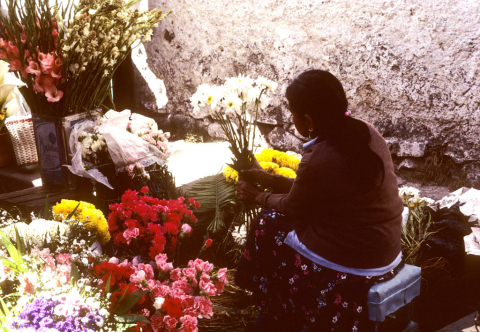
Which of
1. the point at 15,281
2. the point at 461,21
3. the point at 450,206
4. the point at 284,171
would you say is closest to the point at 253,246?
the point at 284,171

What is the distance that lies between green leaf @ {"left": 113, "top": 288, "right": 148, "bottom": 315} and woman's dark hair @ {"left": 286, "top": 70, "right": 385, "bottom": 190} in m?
1.05

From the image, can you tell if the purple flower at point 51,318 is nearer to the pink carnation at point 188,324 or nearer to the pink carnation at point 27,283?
the pink carnation at point 27,283

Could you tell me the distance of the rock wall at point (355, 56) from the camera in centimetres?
426

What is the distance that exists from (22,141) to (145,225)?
8.68 ft

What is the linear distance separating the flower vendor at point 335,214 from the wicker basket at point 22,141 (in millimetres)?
2718

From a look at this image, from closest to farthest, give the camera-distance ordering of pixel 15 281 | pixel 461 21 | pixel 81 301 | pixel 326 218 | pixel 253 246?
pixel 81 301
pixel 15 281
pixel 326 218
pixel 253 246
pixel 461 21

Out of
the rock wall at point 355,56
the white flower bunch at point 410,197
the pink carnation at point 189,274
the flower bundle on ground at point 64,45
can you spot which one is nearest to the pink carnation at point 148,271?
the pink carnation at point 189,274

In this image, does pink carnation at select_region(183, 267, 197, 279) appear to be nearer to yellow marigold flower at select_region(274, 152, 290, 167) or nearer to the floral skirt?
the floral skirt

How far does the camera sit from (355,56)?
15.8 ft

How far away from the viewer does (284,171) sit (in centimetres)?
304

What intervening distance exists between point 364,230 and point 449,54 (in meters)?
2.90

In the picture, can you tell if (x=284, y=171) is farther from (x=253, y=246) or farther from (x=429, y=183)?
(x=429, y=183)

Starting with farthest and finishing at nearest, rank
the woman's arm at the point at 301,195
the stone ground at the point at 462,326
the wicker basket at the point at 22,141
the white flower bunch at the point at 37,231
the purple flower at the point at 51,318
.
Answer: the wicker basket at the point at 22,141 → the stone ground at the point at 462,326 → the woman's arm at the point at 301,195 → the white flower bunch at the point at 37,231 → the purple flower at the point at 51,318

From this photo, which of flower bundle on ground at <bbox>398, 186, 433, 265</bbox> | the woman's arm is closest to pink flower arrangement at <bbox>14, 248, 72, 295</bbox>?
the woman's arm
